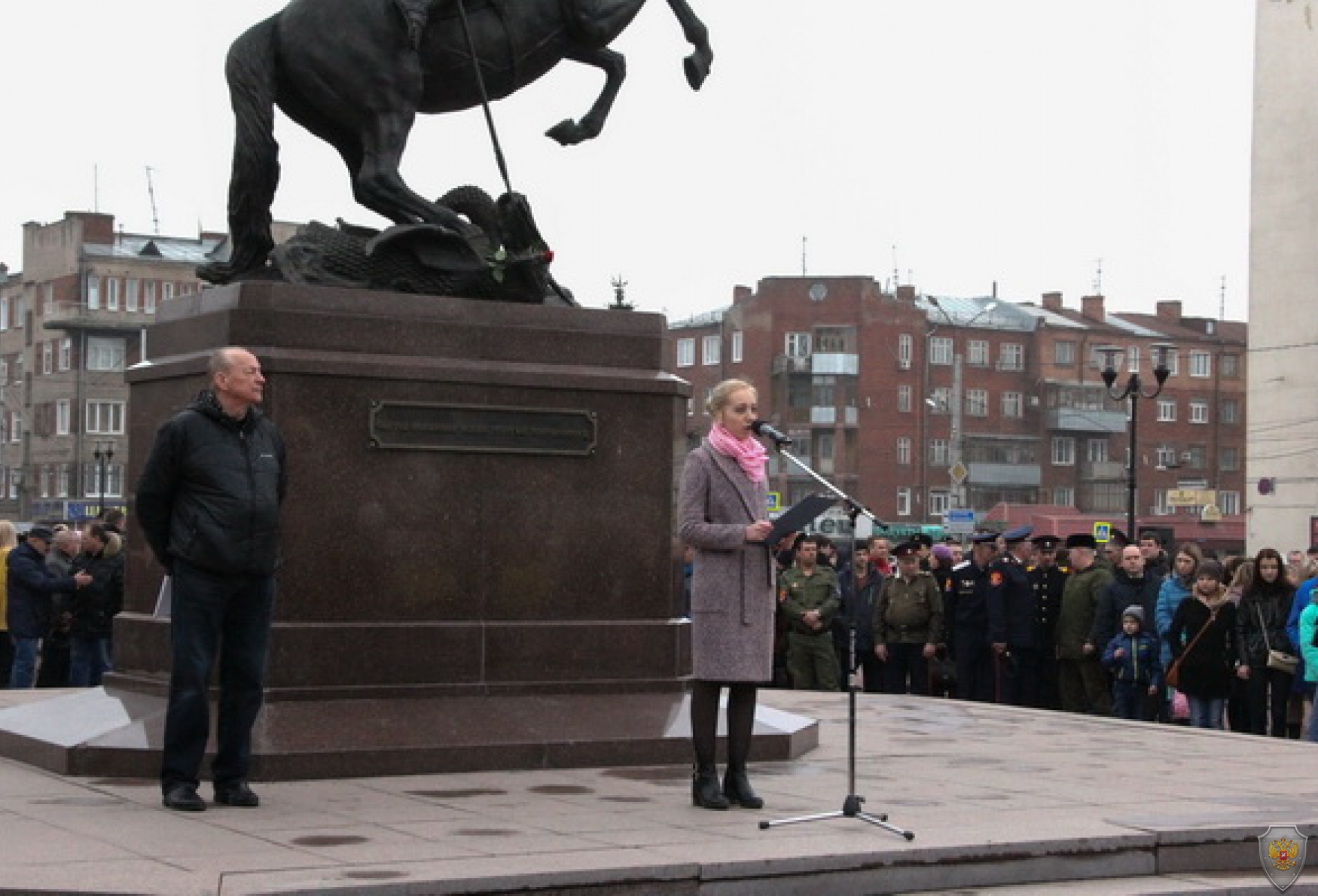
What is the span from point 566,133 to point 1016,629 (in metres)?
8.40

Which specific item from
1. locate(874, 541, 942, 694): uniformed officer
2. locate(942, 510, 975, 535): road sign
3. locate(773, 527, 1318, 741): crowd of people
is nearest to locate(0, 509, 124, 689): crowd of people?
locate(773, 527, 1318, 741): crowd of people

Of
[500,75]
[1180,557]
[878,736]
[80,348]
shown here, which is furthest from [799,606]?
[80,348]

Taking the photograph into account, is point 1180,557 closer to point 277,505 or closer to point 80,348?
point 277,505

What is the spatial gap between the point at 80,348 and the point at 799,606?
81.6 metres

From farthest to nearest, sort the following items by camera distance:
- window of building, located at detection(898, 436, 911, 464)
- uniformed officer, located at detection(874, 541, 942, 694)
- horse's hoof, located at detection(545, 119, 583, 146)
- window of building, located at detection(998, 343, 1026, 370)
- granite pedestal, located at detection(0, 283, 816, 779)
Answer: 1. window of building, located at detection(998, 343, 1026, 370)
2. window of building, located at detection(898, 436, 911, 464)
3. uniformed officer, located at detection(874, 541, 942, 694)
4. horse's hoof, located at detection(545, 119, 583, 146)
5. granite pedestal, located at detection(0, 283, 816, 779)

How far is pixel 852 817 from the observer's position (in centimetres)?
906

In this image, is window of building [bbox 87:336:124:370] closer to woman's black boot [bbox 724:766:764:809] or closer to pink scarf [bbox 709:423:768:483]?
pink scarf [bbox 709:423:768:483]

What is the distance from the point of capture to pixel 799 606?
18828mm

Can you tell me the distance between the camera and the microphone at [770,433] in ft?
29.7

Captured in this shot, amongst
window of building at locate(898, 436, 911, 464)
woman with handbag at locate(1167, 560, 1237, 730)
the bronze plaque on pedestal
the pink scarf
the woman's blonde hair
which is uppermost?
window of building at locate(898, 436, 911, 464)

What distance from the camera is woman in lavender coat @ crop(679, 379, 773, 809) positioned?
9.38 metres

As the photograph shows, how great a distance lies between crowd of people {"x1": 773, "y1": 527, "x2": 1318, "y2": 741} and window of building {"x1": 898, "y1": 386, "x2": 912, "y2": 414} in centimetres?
7904

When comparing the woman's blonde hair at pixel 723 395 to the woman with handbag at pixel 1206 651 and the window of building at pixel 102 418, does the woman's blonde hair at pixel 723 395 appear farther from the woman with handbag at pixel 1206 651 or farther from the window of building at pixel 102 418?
the window of building at pixel 102 418

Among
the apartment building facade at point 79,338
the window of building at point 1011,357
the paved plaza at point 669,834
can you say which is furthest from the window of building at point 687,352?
the paved plaza at point 669,834
